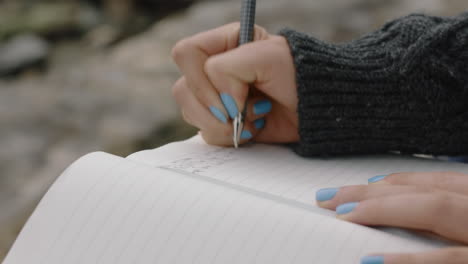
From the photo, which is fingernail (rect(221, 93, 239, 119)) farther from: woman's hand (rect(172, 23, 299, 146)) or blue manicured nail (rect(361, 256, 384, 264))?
blue manicured nail (rect(361, 256, 384, 264))

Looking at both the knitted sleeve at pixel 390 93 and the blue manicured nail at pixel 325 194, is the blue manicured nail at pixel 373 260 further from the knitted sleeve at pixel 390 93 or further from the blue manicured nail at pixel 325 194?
the knitted sleeve at pixel 390 93

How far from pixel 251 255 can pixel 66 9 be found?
1.92 meters

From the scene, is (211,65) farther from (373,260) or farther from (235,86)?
(373,260)

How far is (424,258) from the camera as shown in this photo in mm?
222

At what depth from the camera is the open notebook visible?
9.2 inches

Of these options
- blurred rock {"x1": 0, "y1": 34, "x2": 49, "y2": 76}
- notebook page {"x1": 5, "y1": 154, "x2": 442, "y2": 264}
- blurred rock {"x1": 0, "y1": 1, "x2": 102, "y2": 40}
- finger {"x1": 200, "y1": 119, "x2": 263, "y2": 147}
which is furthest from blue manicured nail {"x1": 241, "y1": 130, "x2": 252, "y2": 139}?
blurred rock {"x1": 0, "y1": 1, "x2": 102, "y2": 40}

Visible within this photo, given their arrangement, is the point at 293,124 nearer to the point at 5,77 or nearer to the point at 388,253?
the point at 388,253

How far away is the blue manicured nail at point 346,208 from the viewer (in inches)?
10.0

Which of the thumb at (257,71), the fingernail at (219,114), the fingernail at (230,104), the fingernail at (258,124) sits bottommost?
the fingernail at (258,124)

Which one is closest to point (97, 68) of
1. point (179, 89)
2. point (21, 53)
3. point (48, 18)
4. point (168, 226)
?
point (21, 53)

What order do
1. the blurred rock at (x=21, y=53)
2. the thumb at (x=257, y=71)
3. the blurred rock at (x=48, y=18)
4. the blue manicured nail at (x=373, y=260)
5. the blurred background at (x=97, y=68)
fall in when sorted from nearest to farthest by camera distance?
the blue manicured nail at (x=373, y=260)
the thumb at (x=257, y=71)
the blurred background at (x=97, y=68)
the blurred rock at (x=21, y=53)
the blurred rock at (x=48, y=18)

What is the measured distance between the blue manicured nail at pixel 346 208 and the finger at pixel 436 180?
35 mm

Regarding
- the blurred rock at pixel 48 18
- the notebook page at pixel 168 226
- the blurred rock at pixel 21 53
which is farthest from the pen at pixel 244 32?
the blurred rock at pixel 48 18

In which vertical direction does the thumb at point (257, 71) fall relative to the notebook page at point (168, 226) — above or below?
above
